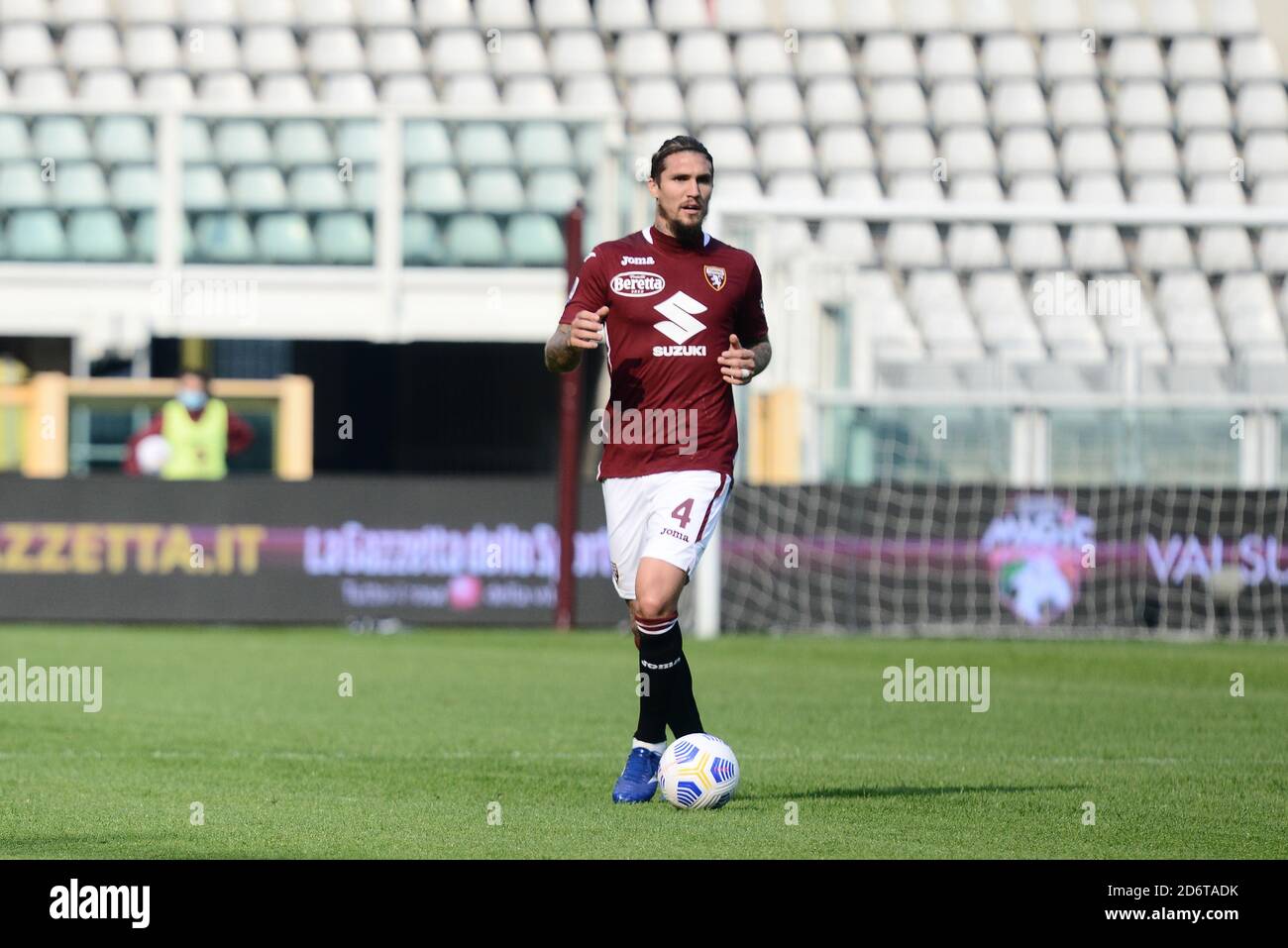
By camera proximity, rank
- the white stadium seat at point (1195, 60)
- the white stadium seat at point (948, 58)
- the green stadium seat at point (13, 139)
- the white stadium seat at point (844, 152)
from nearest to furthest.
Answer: the green stadium seat at point (13, 139) → the white stadium seat at point (844, 152) → the white stadium seat at point (948, 58) → the white stadium seat at point (1195, 60)

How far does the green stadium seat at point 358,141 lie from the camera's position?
23.0 metres

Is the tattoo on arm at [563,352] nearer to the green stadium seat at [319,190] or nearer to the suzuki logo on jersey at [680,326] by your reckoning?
the suzuki logo on jersey at [680,326]

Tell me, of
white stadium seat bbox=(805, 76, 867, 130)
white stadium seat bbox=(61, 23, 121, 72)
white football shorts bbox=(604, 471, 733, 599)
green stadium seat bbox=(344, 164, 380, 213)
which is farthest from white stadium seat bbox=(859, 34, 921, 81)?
white football shorts bbox=(604, 471, 733, 599)

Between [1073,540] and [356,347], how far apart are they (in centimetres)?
Result: 1066

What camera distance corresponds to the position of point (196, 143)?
2309 cm

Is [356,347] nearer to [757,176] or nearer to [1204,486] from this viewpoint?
[757,176]

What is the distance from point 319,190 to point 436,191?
4.25ft

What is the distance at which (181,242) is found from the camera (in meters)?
22.8

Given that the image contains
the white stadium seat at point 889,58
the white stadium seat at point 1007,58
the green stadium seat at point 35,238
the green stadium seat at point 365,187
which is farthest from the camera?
the white stadium seat at point 1007,58

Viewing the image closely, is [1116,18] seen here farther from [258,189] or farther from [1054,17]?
[258,189]

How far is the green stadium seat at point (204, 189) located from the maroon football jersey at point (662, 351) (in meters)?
16.4

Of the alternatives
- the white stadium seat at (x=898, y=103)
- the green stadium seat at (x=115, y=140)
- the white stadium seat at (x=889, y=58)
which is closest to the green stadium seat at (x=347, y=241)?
the green stadium seat at (x=115, y=140)

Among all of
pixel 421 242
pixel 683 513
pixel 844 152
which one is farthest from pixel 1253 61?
pixel 683 513
